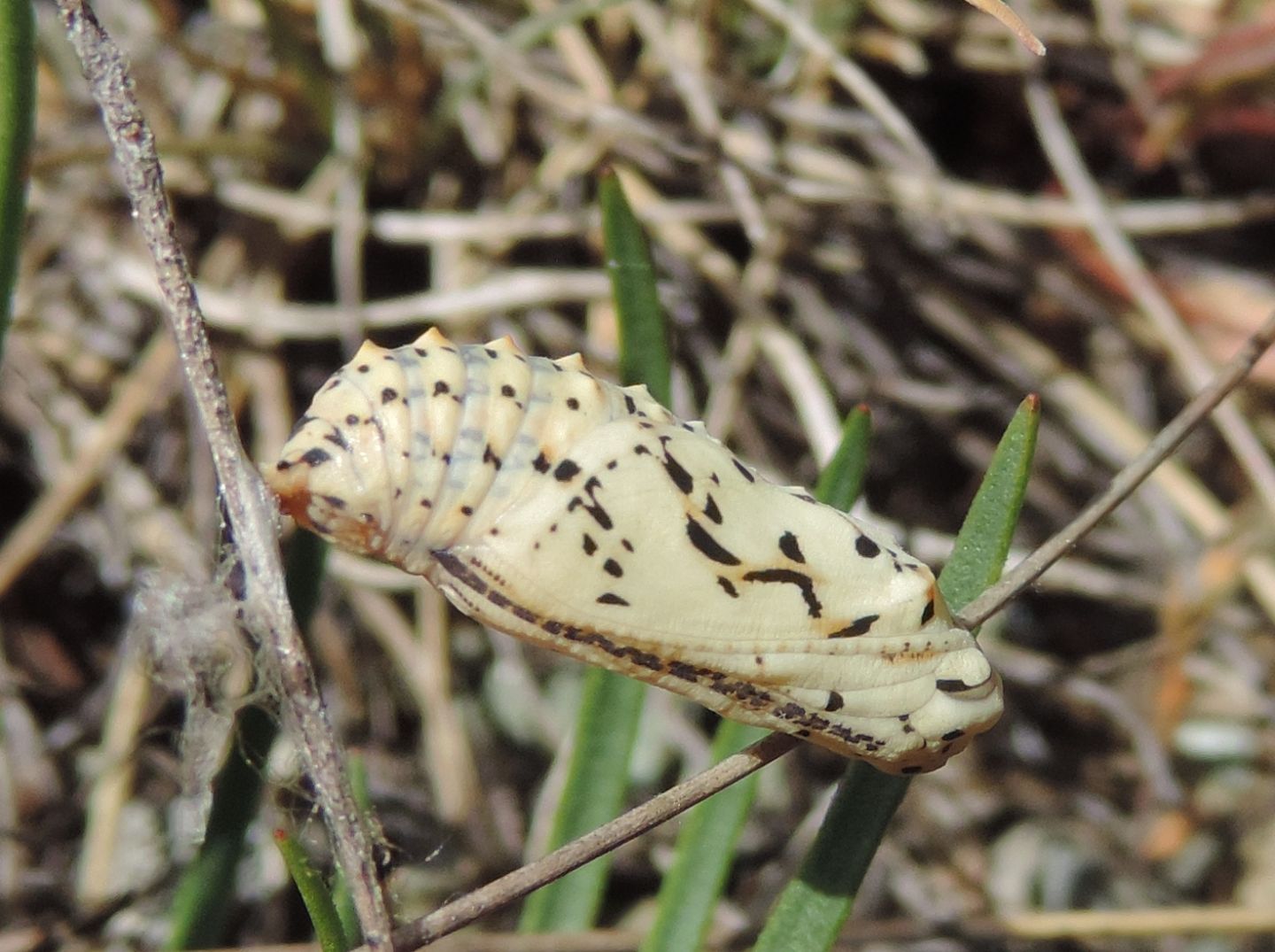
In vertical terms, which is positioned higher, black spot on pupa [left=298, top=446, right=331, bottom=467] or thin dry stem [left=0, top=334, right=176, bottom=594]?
black spot on pupa [left=298, top=446, right=331, bottom=467]

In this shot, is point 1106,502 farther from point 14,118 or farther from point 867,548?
point 14,118

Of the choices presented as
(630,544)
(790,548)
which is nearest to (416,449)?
(630,544)

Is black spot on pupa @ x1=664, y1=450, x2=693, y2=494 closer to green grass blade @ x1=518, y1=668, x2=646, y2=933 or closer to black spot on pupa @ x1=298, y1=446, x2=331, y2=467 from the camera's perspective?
black spot on pupa @ x1=298, y1=446, x2=331, y2=467

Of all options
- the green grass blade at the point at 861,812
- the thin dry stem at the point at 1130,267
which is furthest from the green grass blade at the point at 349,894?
the thin dry stem at the point at 1130,267

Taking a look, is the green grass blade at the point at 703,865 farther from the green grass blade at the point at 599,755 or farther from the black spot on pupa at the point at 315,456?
the black spot on pupa at the point at 315,456

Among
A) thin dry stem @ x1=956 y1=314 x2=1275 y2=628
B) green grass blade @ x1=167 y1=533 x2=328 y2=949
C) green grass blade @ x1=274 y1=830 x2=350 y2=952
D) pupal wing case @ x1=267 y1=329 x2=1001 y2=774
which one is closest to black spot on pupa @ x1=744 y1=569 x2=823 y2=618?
pupal wing case @ x1=267 y1=329 x2=1001 y2=774
